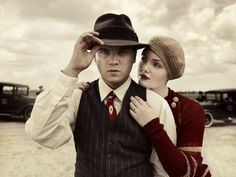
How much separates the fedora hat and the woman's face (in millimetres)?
222

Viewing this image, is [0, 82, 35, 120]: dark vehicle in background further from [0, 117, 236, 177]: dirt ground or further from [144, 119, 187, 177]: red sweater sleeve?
[144, 119, 187, 177]: red sweater sleeve

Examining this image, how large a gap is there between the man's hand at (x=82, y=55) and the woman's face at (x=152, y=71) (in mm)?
453

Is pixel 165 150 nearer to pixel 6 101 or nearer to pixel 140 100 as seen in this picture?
pixel 140 100

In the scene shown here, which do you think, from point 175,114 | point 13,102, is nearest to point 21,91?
point 13,102

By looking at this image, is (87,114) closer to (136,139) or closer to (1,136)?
(136,139)

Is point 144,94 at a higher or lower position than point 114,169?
higher

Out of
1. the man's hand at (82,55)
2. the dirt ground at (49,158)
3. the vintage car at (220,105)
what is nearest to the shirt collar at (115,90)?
the man's hand at (82,55)

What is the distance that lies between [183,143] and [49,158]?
19.7ft

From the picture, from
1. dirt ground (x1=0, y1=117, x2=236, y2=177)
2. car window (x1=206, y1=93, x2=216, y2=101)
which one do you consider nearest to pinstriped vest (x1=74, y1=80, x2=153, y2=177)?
dirt ground (x1=0, y1=117, x2=236, y2=177)

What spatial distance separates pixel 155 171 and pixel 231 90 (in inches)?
516

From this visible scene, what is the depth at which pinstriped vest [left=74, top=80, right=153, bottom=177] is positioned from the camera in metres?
1.76

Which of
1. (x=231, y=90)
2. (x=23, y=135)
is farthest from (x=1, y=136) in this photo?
(x=231, y=90)

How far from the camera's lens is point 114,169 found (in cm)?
176

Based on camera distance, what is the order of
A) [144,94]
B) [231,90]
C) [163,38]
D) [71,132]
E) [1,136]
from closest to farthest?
[71,132] → [144,94] → [163,38] → [1,136] → [231,90]
